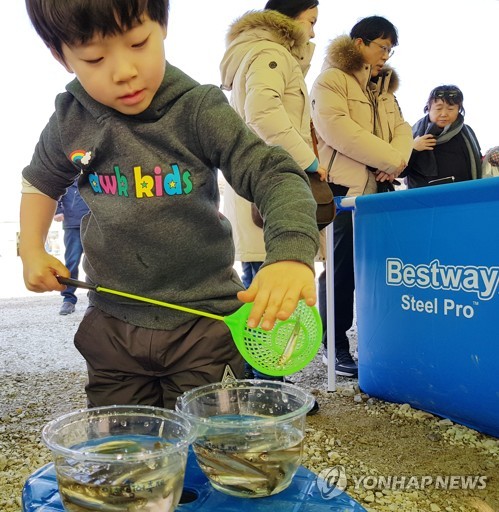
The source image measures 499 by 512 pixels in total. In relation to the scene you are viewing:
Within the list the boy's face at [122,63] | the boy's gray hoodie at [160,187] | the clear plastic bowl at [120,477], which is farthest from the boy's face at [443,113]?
the clear plastic bowl at [120,477]

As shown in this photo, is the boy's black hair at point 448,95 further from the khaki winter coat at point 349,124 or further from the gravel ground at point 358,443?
the gravel ground at point 358,443

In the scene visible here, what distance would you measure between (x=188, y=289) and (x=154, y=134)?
0.23m

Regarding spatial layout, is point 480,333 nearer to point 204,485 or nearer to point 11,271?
point 204,485

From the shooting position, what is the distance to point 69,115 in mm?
835

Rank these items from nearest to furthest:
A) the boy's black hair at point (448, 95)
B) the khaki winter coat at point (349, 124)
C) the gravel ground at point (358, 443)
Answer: the gravel ground at point (358, 443), the khaki winter coat at point (349, 124), the boy's black hair at point (448, 95)

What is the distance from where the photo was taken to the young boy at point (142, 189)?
2.14 feet

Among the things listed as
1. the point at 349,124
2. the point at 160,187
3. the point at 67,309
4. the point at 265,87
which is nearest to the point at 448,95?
the point at 349,124

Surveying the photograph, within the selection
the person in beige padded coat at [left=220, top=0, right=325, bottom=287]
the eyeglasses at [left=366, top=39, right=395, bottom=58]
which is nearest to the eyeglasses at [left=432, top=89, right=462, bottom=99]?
the eyeglasses at [left=366, top=39, right=395, bottom=58]

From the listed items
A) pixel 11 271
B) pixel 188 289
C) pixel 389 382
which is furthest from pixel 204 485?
pixel 11 271

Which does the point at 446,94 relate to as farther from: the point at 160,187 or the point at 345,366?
the point at 160,187

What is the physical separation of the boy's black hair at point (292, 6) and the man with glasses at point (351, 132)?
0.65 ft

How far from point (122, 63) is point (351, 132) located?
3.80 ft

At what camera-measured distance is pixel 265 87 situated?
143cm

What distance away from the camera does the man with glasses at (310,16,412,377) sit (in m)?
1.71
